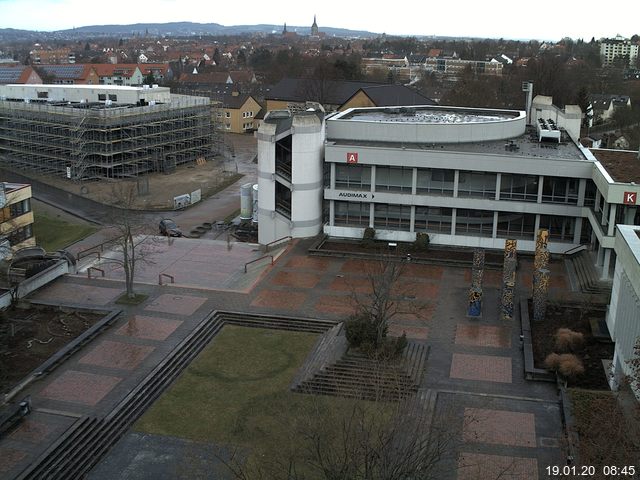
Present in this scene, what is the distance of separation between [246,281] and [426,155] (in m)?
12.5

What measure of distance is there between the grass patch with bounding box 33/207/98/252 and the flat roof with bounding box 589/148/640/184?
32.2 m

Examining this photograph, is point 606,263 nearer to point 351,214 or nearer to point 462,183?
point 462,183

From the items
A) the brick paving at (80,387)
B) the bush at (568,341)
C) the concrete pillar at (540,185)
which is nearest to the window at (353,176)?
the concrete pillar at (540,185)

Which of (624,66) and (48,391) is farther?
(624,66)

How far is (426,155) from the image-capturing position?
40531 millimetres

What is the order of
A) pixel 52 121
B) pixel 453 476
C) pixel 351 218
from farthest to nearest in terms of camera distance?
pixel 52 121
pixel 351 218
pixel 453 476

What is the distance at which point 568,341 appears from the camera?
1098 inches

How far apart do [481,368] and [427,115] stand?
90.9 ft

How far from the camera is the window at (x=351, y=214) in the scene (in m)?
42.9

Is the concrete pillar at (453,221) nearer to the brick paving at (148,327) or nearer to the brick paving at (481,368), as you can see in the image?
the brick paving at (481,368)

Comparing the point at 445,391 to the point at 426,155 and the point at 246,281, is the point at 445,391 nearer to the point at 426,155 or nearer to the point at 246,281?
the point at 246,281

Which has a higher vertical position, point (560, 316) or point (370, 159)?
point (370, 159)

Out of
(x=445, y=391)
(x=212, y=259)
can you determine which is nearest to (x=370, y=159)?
(x=212, y=259)

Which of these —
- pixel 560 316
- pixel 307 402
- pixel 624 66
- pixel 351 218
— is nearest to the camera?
pixel 307 402
